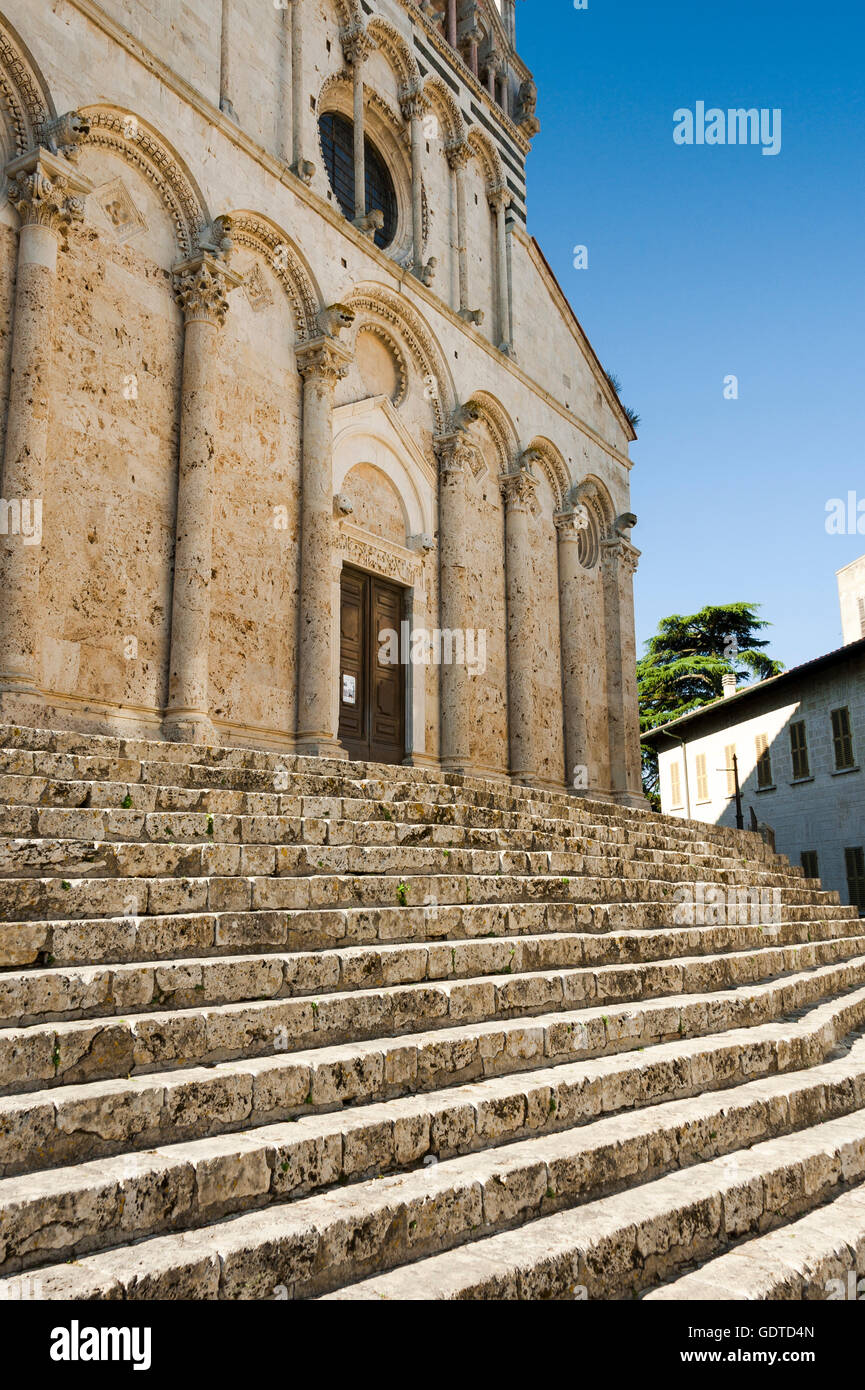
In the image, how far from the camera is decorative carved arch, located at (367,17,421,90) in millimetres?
14070

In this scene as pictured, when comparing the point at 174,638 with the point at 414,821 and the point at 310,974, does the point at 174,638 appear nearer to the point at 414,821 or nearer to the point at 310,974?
the point at 414,821

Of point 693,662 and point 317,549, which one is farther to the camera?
point 693,662

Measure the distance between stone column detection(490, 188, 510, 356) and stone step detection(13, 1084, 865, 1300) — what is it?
14417 millimetres

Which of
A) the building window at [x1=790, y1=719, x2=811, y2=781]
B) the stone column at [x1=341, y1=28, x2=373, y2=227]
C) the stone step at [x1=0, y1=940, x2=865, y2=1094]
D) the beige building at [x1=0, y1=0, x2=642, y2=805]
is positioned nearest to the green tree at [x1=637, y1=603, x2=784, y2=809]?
the building window at [x1=790, y1=719, x2=811, y2=781]

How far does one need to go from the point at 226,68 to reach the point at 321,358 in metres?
3.28

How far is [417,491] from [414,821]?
778 centimetres

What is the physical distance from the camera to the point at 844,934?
34.0 feet

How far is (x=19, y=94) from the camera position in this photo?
8.43m

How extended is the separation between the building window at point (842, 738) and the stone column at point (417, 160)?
13.1 metres

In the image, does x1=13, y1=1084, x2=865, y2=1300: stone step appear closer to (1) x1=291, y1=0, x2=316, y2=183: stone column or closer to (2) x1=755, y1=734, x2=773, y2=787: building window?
(1) x1=291, y1=0, x2=316, y2=183: stone column

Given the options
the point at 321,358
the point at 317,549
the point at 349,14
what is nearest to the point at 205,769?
the point at 317,549

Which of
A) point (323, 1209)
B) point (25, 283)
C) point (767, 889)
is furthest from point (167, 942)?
point (767, 889)

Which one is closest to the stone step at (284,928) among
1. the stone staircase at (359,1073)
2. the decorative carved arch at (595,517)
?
the stone staircase at (359,1073)

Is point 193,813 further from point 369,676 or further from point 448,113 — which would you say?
point 448,113
